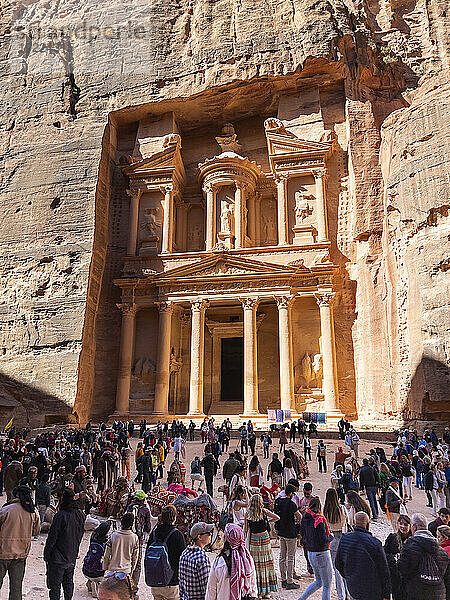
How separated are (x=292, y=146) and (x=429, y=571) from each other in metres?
28.9

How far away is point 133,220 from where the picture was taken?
105ft

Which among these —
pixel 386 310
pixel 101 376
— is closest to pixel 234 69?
pixel 386 310

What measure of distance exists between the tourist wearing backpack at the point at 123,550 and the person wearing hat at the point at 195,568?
789 mm

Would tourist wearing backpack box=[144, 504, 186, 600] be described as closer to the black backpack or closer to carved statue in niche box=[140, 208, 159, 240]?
the black backpack

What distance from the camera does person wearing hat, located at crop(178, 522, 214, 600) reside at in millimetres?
4496

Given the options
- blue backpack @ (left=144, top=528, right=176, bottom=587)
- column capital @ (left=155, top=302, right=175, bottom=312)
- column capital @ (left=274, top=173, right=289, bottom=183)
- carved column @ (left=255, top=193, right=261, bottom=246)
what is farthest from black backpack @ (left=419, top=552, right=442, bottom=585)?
carved column @ (left=255, top=193, right=261, bottom=246)

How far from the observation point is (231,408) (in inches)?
1161

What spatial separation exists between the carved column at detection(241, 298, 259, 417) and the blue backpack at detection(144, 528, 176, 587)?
21519mm

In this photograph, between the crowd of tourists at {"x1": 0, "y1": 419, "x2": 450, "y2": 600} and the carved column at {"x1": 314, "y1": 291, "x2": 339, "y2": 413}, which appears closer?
the crowd of tourists at {"x1": 0, "y1": 419, "x2": 450, "y2": 600}

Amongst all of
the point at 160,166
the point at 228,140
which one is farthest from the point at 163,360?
the point at 228,140

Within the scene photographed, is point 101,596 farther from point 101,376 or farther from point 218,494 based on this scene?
point 101,376

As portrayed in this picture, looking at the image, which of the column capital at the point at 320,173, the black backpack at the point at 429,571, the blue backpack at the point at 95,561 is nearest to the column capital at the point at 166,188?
the column capital at the point at 320,173

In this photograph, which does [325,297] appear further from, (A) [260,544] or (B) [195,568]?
(B) [195,568]

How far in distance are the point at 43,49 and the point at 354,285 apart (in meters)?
27.3
